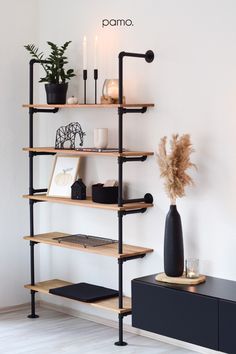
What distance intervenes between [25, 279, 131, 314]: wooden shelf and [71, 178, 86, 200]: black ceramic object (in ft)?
2.27

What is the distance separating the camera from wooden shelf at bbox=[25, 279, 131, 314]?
4.38 m

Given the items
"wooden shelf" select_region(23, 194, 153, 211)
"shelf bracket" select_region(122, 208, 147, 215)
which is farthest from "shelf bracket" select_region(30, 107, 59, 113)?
"shelf bracket" select_region(122, 208, 147, 215)

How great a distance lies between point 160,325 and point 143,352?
1.44 ft

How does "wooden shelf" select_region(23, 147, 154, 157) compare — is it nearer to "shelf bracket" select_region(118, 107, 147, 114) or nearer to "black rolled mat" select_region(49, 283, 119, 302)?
"shelf bracket" select_region(118, 107, 147, 114)

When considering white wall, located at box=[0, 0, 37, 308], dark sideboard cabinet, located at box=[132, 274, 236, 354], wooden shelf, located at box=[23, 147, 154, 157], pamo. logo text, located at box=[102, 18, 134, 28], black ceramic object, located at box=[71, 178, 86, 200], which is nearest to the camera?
dark sideboard cabinet, located at box=[132, 274, 236, 354]

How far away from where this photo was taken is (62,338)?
14.9ft

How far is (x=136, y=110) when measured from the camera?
14.4ft

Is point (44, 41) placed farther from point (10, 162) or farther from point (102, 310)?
point (102, 310)

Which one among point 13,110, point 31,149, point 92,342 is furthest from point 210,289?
point 13,110

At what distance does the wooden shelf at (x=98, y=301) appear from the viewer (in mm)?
4375

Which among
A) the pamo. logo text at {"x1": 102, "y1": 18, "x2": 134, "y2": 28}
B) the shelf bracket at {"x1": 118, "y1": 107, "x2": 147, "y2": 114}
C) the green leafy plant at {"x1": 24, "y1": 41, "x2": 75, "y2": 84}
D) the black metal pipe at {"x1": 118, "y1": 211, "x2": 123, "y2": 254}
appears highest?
the pamo. logo text at {"x1": 102, "y1": 18, "x2": 134, "y2": 28}

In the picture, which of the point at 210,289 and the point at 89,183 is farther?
the point at 89,183

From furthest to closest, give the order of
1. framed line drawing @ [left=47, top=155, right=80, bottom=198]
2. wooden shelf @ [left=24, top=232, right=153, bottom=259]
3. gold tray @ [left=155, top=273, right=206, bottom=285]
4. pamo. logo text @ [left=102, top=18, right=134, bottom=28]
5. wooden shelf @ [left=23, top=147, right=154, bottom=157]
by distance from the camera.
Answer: framed line drawing @ [left=47, top=155, right=80, bottom=198]
pamo. logo text @ [left=102, top=18, right=134, bottom=28]
wooden shelf @ [left=24, top=232, right=153, bottom=259]
wooden shelf @ [left=23, top=147, right=154, bottom=157]
gold tray @ [left=155, top=273, right=206, bottom=285]

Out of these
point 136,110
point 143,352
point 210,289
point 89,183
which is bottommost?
point 143,352
